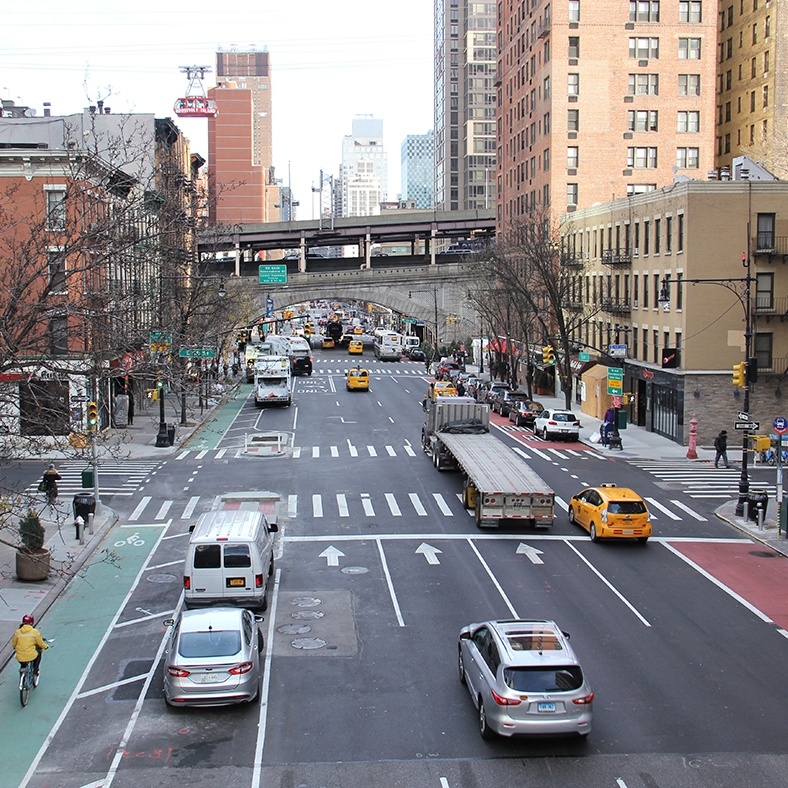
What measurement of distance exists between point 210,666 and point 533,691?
543 cm

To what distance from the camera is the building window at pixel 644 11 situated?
269 ft

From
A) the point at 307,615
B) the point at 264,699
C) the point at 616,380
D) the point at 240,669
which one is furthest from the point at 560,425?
the point at 240,669

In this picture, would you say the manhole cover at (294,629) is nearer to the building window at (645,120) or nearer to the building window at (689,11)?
the building window at (645,120)

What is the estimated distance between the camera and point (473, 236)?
414ft

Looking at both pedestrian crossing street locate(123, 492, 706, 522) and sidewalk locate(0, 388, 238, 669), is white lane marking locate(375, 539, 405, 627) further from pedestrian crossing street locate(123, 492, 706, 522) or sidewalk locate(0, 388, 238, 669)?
sidewalk locate(0, 388, 238, 669)

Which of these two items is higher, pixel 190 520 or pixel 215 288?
pixel 215 288

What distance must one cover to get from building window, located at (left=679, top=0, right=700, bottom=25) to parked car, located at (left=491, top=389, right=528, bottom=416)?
36614 millimetres

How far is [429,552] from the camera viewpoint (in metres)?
28.7

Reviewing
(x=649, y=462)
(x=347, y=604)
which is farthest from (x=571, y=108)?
(x=347, y=604)

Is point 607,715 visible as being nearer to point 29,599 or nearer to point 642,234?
point 29,599

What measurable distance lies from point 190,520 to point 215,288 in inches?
1397

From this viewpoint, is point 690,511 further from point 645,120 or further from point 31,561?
point 645,120

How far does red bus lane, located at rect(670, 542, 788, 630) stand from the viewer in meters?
24.3

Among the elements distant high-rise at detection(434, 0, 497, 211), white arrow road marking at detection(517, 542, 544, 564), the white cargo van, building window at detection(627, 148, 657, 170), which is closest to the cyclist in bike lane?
the white cargo van
